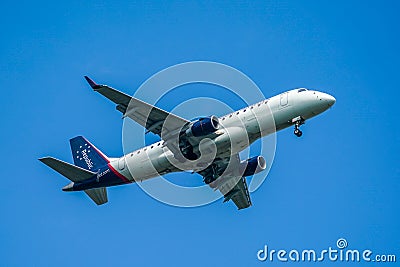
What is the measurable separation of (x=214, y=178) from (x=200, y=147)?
20.5 ft

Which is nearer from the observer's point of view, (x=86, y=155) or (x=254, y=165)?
(x=254, y=165)

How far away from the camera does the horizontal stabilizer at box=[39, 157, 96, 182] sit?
168 ft

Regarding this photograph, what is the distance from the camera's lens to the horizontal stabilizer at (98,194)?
5619 centimetres

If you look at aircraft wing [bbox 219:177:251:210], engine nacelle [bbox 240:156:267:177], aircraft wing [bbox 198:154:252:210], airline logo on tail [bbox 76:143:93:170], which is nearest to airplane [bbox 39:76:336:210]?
engine nacelle [bbox 240:156:267:177]

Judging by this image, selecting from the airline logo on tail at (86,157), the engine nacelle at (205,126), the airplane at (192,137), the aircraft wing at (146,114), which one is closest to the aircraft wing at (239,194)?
the airplane at (192,137)

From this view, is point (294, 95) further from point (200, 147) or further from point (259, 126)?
point (200, 147)

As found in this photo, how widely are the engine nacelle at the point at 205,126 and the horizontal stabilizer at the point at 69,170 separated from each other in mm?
9970

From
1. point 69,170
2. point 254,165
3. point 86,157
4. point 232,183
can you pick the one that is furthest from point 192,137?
point 86,157

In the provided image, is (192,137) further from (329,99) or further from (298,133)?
(329,99)

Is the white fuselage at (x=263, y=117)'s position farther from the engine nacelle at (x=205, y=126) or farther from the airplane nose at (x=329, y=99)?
the engine nacelle at (x=205, y=126)

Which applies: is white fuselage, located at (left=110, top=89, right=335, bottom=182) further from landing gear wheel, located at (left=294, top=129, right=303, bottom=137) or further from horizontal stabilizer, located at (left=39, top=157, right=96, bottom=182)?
horizontal stabilizer, located at (left=39, top=157, right=96, bottom=182)

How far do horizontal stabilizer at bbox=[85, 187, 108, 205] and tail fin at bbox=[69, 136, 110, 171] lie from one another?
1792 millimetres

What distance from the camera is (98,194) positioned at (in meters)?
56.3

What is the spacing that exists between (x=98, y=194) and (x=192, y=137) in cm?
1098
